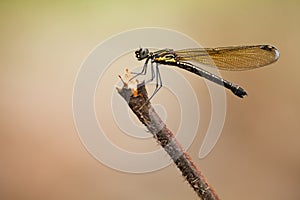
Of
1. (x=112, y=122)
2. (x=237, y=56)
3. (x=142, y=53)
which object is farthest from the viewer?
(x=112, y=122)

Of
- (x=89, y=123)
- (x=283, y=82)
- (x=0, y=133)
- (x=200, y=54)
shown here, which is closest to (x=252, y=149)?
(x=283, y=82)

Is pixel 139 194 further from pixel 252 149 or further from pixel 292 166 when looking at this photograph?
pixel 292 166

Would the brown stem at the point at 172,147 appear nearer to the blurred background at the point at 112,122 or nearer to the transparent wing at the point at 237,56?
the transparent wing at the point at 237,56

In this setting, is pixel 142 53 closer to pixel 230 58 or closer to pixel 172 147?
pixel 230 58

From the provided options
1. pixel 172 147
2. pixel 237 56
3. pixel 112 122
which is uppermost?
pixel 112 122

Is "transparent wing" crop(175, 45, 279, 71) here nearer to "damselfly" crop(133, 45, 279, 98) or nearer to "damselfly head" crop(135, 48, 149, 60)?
"damselfly" crop(133, 45, 279, 98)

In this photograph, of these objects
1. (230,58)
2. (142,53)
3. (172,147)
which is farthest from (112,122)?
(172,147)

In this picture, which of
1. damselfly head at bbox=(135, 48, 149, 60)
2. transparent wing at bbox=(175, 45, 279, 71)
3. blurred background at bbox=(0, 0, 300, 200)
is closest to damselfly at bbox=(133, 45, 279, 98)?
transparent wing at bbox=(175, 45, 279, 71)
